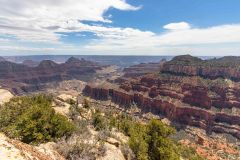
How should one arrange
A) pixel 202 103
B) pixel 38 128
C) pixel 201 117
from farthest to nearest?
1. pixel 202 103
2. pixel 201 117
3. pixel 38 128

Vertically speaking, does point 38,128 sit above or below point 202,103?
above

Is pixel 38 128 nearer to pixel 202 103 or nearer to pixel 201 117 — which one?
pixel 201 117

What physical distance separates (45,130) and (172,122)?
5751 inches

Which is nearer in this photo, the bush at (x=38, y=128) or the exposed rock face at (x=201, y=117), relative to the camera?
the bush at (x=38, y=128)

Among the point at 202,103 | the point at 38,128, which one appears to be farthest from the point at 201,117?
the point at 38,128

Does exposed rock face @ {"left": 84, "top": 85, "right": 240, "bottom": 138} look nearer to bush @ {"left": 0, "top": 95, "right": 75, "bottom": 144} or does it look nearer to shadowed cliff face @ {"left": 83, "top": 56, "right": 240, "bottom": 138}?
shadowed cliff face @ {"left": 83, "top": 56, "right": 240, "bottom": 138}

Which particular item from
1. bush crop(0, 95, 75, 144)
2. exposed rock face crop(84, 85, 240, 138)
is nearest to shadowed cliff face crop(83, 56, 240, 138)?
exposed rock face crop(84, 85, 240, 138)

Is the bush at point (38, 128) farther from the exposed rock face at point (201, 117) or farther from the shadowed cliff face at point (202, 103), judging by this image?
the shadowed cliff face at point (202, 103)

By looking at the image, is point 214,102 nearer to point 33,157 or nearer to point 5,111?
point 5,111

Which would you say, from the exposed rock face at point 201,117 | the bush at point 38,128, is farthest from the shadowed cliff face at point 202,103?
the bush at point 38,128

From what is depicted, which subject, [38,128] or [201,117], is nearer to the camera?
[38,128]

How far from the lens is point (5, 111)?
49.0 meters

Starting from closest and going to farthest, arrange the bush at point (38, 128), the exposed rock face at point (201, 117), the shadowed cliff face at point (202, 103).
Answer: the bush at point (38, 128), the exposed rock face at point (201, 117), the shadowed cliff face at point (202, 103)

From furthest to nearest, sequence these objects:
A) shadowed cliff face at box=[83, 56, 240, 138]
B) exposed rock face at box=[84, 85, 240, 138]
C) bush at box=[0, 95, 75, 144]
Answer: shadowed cliff face at box=[83, 56, 240, 138], exposed rock face at box=[84, 85, 240, 138], bush at box=[0, 95, 75, 144]
